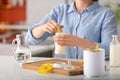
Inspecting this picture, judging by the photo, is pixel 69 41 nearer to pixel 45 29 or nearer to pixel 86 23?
pixel 45 29

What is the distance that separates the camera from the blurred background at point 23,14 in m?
4.31

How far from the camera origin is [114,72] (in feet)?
6.20

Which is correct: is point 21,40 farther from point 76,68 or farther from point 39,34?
point 76,68

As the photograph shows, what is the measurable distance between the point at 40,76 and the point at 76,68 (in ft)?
0.75

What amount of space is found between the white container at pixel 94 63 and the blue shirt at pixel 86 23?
0.65 meters

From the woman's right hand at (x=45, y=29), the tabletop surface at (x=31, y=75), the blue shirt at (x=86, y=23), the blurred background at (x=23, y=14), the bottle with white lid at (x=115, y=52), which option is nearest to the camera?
the tabletop surface at (x=31, y=75)

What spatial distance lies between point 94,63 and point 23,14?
5.35 metres

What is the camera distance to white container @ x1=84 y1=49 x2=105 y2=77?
1.75 m

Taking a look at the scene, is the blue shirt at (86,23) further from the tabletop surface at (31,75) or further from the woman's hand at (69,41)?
the tabletop surface at (31,75)

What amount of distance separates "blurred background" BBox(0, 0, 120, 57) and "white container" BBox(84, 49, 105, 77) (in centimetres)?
146

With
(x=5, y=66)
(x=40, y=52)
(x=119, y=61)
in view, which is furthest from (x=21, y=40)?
(x=40, y=52)

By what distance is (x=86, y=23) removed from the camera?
2.56m

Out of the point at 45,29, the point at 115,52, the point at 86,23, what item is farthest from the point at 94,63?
the point at 86,23

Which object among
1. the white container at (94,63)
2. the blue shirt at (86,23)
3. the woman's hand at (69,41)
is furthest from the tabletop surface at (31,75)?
the blue shirt at (86,23)
